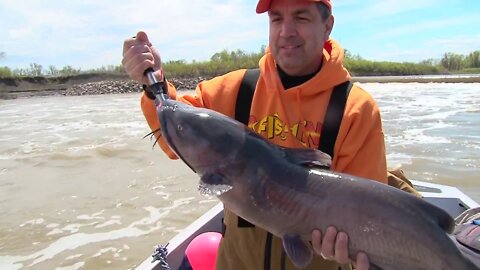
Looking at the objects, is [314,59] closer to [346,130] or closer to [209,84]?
[346,130]

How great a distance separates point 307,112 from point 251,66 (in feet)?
166

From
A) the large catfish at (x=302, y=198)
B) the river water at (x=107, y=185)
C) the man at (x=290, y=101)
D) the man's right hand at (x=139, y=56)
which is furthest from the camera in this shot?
the river water at (x=107, y=185)

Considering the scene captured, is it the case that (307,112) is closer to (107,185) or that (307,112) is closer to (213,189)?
(213,189)

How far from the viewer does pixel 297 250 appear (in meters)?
2.09

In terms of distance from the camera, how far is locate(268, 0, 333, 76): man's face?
8.49 ft

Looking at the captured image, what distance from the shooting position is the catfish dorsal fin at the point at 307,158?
85.8 inches

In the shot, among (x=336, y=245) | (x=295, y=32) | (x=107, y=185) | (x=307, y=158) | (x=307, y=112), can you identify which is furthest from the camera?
(x=107, y=185)

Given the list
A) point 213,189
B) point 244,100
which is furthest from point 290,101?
point 213,189

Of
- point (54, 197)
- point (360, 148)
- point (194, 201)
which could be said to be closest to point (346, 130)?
point (360, 148)

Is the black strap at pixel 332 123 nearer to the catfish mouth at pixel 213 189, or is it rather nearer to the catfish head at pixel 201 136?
the catfish head at pixel 201 136

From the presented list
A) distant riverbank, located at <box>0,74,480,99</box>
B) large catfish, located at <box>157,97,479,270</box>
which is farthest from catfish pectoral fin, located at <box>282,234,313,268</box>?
distant riverbank, located at <box>0,74,480,99</box>

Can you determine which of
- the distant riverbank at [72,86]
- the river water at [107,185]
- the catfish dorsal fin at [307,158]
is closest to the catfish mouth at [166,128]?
the catfish dorsal fin at [307,158]

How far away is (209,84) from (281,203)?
3.44 ft

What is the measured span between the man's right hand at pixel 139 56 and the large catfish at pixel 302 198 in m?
0.24
